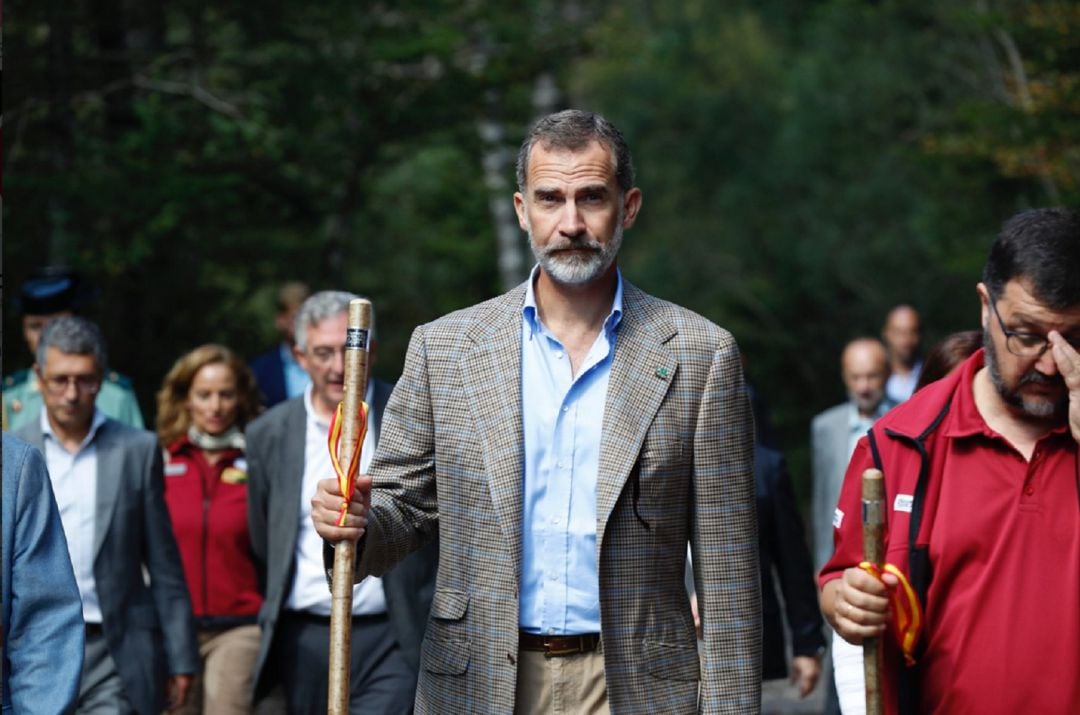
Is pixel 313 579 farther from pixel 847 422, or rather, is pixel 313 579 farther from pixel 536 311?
pixel 847 422

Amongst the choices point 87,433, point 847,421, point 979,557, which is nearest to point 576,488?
point 979,557

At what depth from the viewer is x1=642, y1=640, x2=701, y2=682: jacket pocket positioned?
491 centimetres

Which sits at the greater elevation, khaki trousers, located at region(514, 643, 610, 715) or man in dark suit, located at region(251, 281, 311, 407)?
man in dark suit, located at region(251, 281, 311, 407)

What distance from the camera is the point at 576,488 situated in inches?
194

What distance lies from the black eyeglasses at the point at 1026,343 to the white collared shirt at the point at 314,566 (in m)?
3.08

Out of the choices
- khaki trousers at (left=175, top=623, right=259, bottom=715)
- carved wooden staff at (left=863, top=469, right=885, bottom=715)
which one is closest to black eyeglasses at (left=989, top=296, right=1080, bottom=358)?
carved wooden staff at (left=863, top=469, right=885, bottom=715)

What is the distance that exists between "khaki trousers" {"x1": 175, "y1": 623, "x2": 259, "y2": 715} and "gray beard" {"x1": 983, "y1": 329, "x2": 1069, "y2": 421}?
13.2ft

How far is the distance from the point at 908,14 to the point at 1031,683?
22.1 metres

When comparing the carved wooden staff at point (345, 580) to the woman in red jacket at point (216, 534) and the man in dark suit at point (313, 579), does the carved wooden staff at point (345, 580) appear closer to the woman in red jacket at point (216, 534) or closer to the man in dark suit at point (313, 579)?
the man in dark suit at point (313, 579)

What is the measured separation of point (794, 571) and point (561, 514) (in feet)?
10.5

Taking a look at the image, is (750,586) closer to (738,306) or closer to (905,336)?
(905,336)

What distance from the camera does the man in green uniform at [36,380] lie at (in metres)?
8.76

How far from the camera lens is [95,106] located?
13672 millimetres

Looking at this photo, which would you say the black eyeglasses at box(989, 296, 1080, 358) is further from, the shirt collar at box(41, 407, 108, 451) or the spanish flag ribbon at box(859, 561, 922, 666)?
the shirt collar at box(41, 407, 108, 451)
